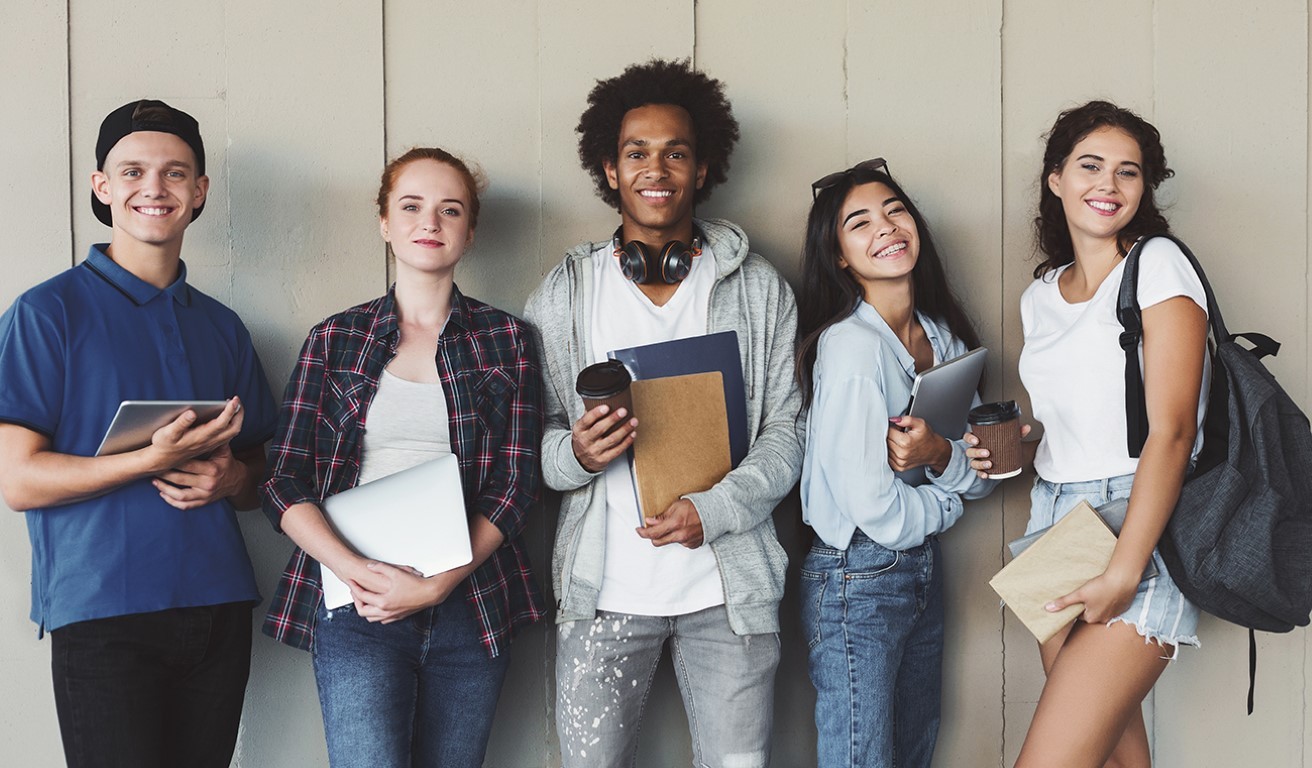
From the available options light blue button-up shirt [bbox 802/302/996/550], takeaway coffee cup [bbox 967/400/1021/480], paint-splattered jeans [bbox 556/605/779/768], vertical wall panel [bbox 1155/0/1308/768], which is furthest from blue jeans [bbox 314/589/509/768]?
vertical wall panel [bbox 1155/0/1308/768]

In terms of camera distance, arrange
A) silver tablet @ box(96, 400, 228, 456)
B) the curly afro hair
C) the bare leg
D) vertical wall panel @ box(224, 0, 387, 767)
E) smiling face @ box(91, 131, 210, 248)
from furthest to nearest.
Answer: vertical wall panel @ box(224, 0, 387, 767)
the curly afro hair
smiling face @ box(91, 131, 210, 248)
the bare leg
silver tablet @ box(96, 400, 228, 456)

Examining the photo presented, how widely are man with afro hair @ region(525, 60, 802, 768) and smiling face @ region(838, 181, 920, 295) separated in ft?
0.60

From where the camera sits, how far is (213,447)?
1.84m

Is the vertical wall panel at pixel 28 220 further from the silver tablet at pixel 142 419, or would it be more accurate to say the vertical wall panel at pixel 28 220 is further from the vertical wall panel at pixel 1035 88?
the vertical wall panel at pixel 1035 88

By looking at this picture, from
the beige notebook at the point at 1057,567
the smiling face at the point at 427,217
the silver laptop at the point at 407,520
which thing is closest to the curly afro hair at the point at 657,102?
the smiling face at the point at 427,217

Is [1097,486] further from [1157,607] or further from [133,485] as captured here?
[133,485]

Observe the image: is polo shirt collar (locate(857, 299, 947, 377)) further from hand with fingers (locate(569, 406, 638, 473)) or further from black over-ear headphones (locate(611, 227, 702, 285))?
hand with fingers (locate(569, 406, 638, 473))

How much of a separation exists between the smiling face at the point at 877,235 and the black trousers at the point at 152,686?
1526 millimetres

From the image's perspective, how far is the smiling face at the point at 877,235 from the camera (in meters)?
2.03

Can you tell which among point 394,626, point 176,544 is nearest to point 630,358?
point 394,626

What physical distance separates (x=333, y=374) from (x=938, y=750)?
178cm

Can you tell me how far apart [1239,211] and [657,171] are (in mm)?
1605

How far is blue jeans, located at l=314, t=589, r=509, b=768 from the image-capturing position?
5.94 feet

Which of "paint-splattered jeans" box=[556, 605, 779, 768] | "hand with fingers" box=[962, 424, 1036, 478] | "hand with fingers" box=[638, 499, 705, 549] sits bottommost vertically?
"paint-splattered jeans" box=[556, 605, 779, 768]
